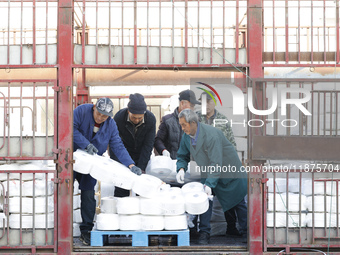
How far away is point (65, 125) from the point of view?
6000 mm

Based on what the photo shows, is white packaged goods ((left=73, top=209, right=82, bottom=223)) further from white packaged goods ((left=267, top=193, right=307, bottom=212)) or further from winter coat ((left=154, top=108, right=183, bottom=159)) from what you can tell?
white packaged goods ((left=267, top=193, right=307, bottom=212))

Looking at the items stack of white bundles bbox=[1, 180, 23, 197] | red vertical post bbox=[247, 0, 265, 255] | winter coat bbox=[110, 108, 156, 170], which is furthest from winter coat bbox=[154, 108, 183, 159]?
stack of white bundles bbox=[1, 180, 23, 197]

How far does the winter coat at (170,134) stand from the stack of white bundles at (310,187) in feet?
9.21

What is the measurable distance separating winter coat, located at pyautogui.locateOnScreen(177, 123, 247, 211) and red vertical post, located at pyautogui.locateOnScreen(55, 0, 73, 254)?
6.04 ft

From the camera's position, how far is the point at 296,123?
6543 mm

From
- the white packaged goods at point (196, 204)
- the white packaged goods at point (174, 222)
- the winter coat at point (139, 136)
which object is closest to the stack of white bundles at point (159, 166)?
the winter coat at point (139, 136)

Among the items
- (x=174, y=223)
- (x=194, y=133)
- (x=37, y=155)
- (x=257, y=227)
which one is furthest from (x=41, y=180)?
(x=257, y=227)

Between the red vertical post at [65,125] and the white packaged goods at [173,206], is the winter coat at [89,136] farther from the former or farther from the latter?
the white packaged goods at [173,206]

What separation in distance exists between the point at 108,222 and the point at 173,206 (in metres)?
0.86

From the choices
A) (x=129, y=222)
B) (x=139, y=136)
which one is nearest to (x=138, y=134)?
(x=139, y=136)

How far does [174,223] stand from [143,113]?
79.0 inches

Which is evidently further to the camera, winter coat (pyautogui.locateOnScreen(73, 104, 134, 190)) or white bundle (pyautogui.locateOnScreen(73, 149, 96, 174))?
winter coat (pyautogui.locateOnScreen(73, 104, 134, 190))

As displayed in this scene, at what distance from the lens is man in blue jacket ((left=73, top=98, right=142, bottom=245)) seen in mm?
6531

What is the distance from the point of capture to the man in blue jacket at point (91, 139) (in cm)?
653
